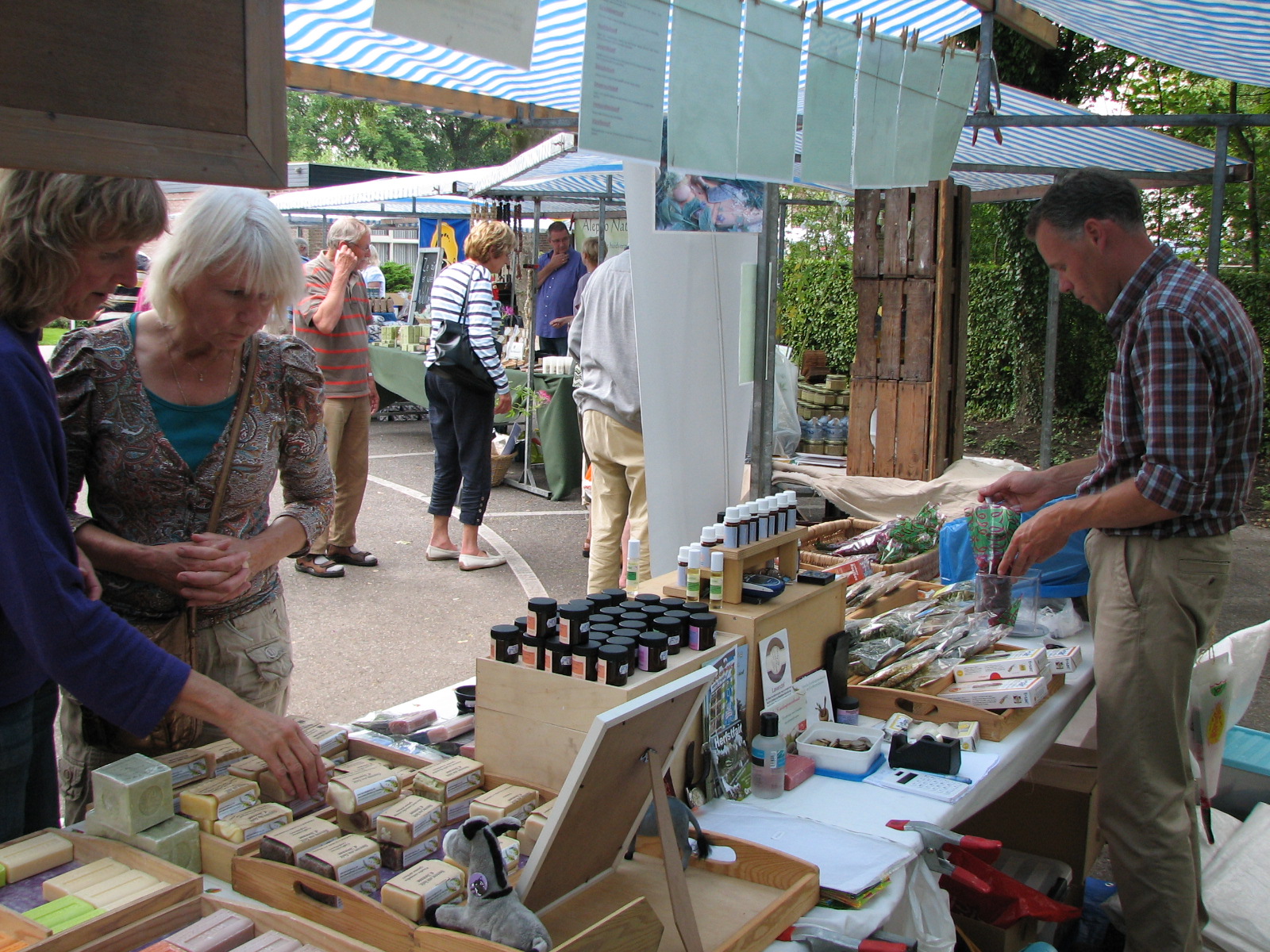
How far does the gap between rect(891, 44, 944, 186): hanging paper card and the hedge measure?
7354 mm

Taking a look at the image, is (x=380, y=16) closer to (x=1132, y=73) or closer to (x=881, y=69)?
(x=881, y=69)

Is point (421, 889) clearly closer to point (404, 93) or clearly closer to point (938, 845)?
point (938, 845)

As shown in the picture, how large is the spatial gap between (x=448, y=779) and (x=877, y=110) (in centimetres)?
285

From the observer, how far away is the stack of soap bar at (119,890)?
141 cm

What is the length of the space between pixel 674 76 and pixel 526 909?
2.06 meters

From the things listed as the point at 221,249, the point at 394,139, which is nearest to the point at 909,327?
the point at 221,249

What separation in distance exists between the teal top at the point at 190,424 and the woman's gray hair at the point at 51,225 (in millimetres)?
342

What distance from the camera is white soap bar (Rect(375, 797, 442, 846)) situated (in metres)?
1.61

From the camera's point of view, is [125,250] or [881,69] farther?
[881,69]

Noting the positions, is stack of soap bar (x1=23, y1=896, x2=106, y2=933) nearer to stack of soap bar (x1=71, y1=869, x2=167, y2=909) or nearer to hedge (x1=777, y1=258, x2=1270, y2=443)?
stack of soap bar (x1=71, y1=869, x2=167, y2=909)

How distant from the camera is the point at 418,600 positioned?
563 centimetres

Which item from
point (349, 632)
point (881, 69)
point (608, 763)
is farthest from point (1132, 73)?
point (608, 763)

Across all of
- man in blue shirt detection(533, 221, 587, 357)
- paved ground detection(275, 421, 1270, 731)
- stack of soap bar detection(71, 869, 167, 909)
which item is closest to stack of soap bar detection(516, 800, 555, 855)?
stack of soap bar detection(71, 869, 167, 909)

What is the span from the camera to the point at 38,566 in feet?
4.99
